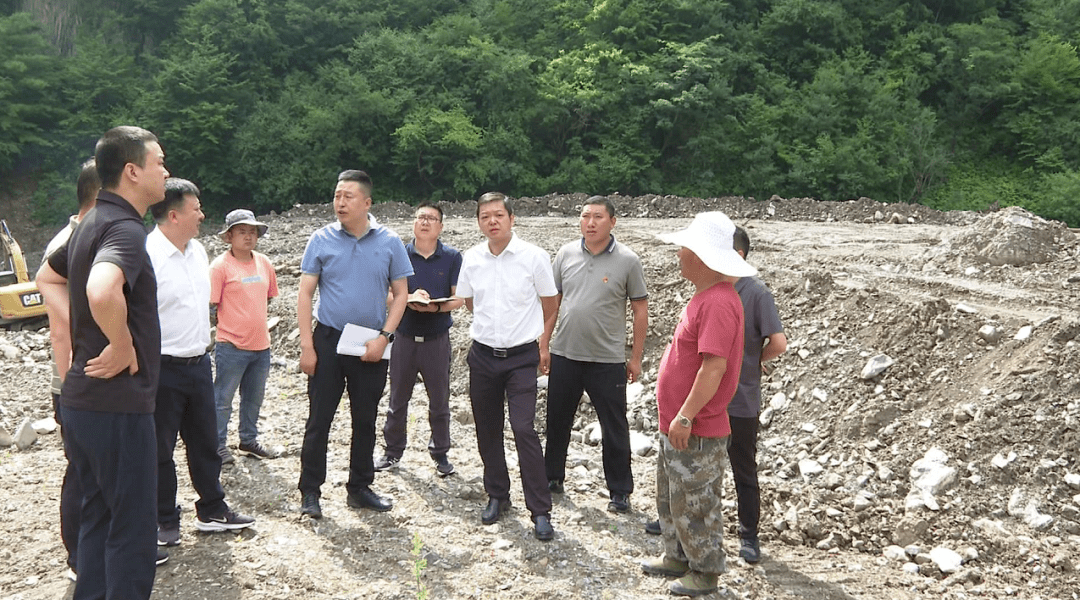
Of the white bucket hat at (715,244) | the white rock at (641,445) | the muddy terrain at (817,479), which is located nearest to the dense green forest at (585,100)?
the muddy terrain at (817,479)

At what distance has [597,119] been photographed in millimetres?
23625

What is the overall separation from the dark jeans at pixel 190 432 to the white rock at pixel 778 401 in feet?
14.3

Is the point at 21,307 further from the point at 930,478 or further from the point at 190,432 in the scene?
the point at 930,478

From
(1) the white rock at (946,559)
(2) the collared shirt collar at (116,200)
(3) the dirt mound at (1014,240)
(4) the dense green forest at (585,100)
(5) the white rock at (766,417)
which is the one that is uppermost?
(4) the dense green forest at (585,100)

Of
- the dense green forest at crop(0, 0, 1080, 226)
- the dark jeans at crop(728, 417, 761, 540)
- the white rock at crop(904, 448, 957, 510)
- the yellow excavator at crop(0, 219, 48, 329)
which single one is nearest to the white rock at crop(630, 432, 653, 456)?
the white rock at crop(904, 448, 957, 510)

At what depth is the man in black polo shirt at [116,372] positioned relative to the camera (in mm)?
2811

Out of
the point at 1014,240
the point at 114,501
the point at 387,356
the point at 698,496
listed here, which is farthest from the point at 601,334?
the point at 1014,240

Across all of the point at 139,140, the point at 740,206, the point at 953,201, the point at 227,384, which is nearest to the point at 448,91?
the point at 740,206

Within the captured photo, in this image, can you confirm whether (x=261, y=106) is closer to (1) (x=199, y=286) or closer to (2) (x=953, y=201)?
(2) (x=953, y=201)

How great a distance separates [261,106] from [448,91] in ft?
19.3

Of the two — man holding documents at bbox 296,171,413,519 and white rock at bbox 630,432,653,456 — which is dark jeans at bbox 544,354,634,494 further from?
white rock at bbox 630,432,653,456

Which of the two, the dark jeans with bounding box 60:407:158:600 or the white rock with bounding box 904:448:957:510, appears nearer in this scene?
the dark jeans with bounding box 60:407:158:600

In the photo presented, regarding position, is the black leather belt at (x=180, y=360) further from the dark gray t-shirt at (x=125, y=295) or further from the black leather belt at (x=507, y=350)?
the black leather belt at (x=507, y=350)

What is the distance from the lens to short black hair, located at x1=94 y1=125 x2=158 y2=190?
2.89 metres
